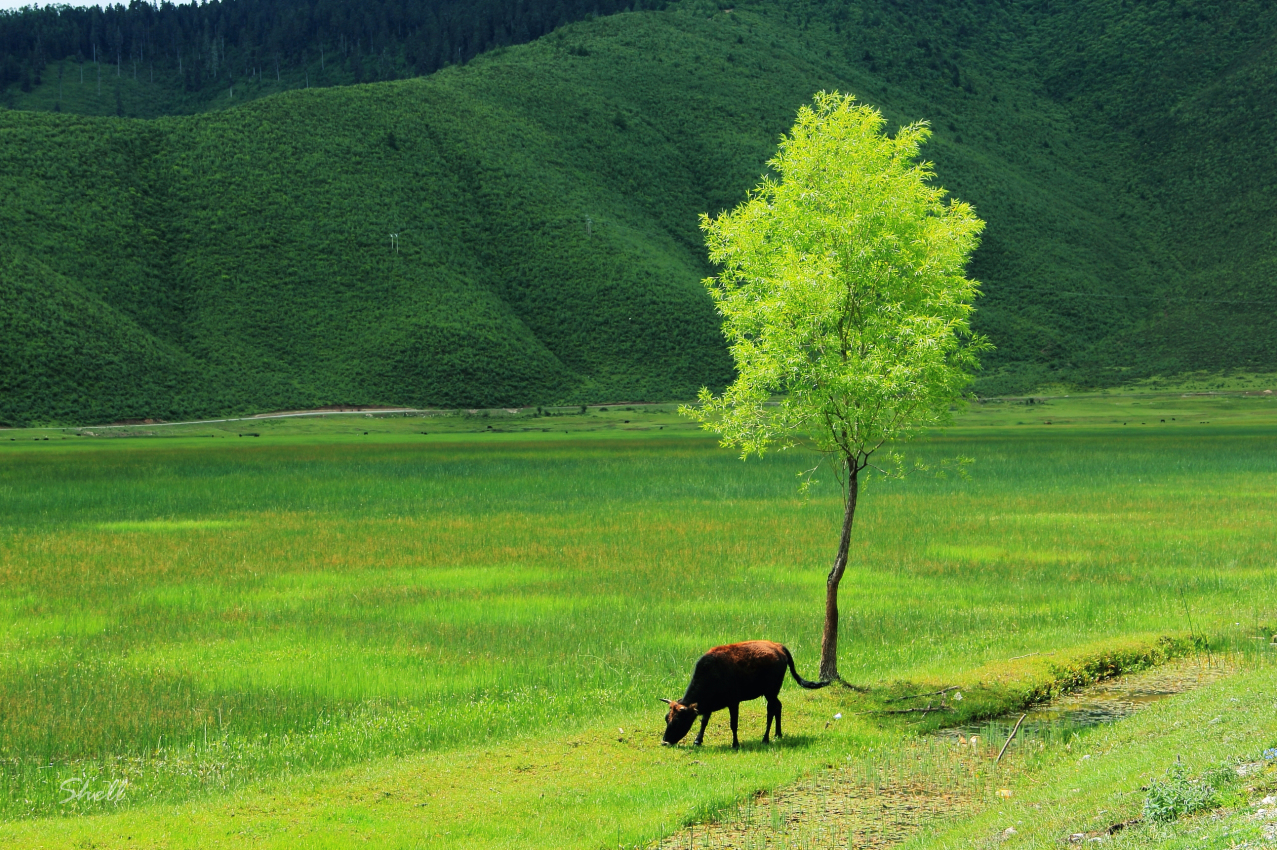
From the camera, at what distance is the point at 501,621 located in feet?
85.4

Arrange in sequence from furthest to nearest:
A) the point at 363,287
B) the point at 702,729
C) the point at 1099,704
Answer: the point at 363,287
the point at 1099,704
the point at 702,729

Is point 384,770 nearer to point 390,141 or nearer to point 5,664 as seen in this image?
point 5,664

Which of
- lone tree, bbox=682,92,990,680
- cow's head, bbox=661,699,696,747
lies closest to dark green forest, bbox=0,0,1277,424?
lone tree, bbox=682,92,990,680

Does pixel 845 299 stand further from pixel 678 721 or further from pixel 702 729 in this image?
pixel 678 721

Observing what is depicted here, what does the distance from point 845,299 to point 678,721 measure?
8384mm

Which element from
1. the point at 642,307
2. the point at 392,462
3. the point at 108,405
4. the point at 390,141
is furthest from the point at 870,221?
the point at 390,141

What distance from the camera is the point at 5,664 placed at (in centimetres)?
2152

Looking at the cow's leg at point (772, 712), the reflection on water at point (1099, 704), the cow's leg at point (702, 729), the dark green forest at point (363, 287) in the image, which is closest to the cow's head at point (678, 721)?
the cow's leg at point (702, 729)

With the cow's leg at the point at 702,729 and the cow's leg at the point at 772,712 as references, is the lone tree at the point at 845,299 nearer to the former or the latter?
the cow's leg at the point at 772,712

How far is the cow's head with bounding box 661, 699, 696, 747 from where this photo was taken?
15.2m

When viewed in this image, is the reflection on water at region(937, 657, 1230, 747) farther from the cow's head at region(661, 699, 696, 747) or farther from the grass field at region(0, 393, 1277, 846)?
the cow's head at region(661, 699, 696, 747)

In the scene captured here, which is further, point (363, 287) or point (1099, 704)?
point (363, 287)

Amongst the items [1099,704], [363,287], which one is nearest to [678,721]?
[1099,704]

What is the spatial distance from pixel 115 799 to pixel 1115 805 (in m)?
11.9
